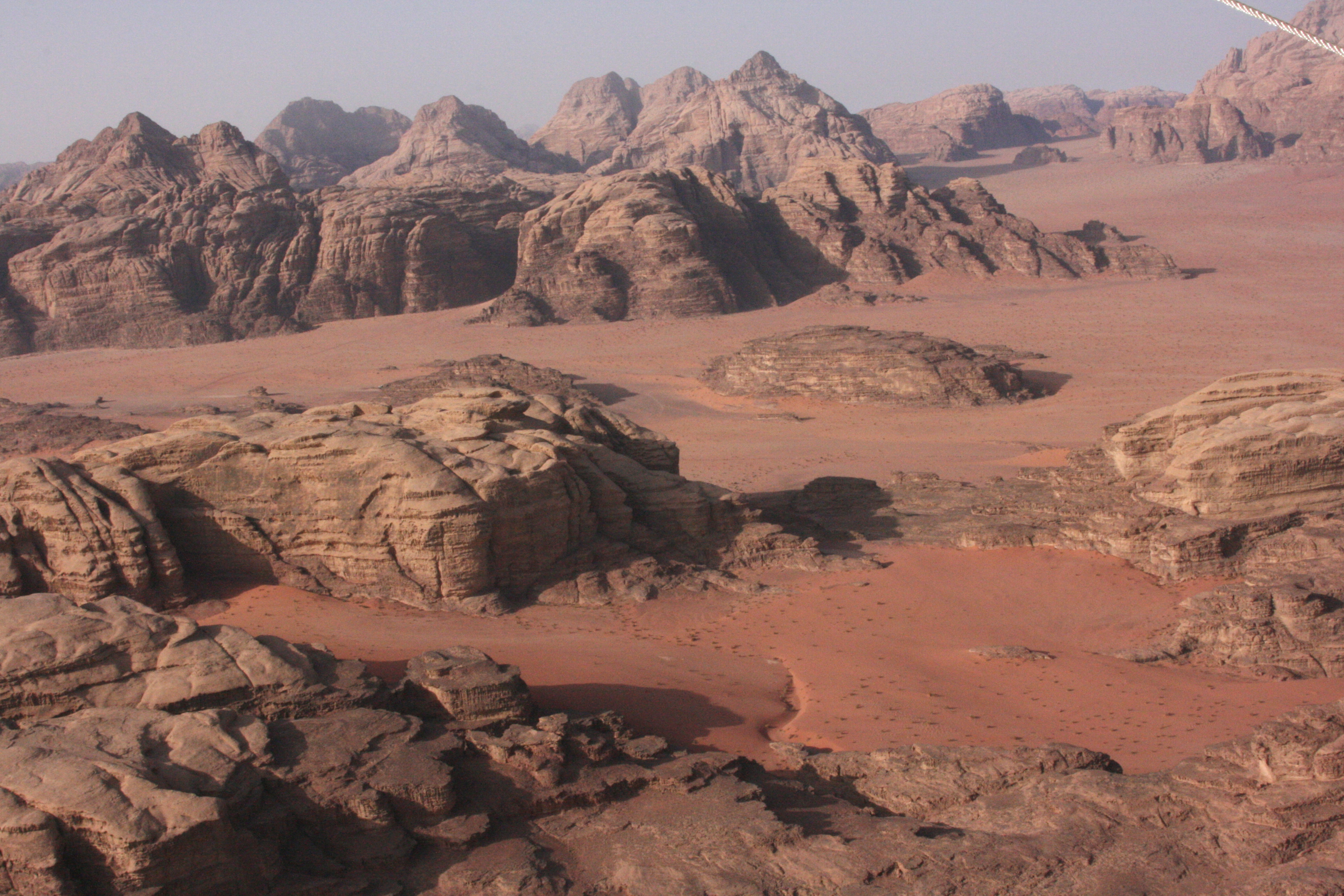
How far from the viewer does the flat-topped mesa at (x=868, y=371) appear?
3294 centimetres

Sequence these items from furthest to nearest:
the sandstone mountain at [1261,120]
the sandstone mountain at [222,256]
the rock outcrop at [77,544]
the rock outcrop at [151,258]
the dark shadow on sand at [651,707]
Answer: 1. the sandstone mountain at [1261,120]
2. the sandstone mountain at [222,256]
3. the rock outcrop at [151,258]
4. the rock outcrop at [77,544]
5. the dark shadow on sand at [651,707]

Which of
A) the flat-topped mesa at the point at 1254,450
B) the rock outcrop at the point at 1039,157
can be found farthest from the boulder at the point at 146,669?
the rock outcrop at the point at 1039,157

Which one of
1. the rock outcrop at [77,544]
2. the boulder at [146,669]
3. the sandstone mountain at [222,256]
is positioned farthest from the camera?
the sandstone mountain at [222,256]

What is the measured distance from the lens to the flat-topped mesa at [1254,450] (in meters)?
14.9

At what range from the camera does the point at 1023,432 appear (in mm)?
28969

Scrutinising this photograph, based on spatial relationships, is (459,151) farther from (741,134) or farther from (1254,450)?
(1254,450)

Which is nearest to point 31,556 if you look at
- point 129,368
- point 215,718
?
point 215,718

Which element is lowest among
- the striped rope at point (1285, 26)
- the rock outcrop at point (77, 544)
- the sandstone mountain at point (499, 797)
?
the sandstone mountain at point (499, 797)

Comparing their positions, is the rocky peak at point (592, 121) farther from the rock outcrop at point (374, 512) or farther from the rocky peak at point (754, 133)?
the rock outcrop at point (374, 512)

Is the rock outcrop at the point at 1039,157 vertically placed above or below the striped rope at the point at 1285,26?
above

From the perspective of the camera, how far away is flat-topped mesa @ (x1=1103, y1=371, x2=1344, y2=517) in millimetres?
14883

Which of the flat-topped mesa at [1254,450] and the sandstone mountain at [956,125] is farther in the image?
the sandstone mountain at [956,125]

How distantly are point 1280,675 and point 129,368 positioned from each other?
46.3 m

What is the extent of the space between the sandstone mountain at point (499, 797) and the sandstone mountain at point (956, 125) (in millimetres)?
120062
